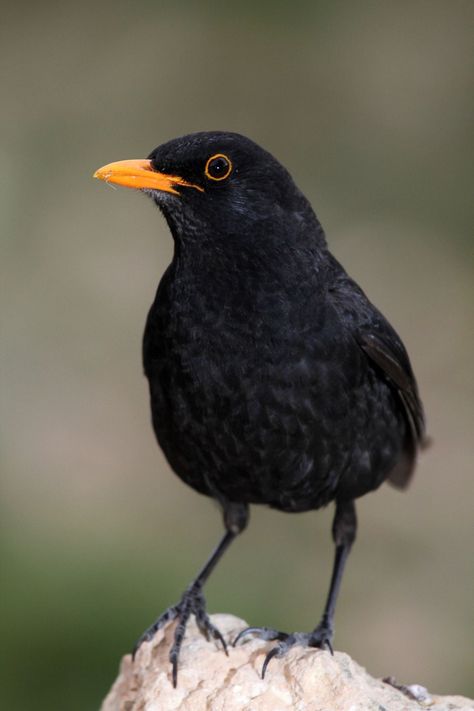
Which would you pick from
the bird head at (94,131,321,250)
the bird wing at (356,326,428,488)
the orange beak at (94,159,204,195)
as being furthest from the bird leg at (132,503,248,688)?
the orange beak at (94,159,204,195)

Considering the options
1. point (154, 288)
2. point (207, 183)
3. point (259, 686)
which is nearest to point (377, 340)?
point (207, 183)

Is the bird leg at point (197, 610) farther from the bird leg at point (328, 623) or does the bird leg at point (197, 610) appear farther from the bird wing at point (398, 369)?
the bird wing at point (398, 369)

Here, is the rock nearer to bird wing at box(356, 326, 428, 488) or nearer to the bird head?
bird wing at box(356, 326, 428, 488)

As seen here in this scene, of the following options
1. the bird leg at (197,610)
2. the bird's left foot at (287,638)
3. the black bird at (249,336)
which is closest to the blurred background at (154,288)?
the bird leg at (197,610)

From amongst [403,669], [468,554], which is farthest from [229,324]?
[468,554]

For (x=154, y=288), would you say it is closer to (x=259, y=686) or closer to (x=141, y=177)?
(x=141, y=177)

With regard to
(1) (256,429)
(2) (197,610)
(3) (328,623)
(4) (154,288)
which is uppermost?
(4) (154,288)

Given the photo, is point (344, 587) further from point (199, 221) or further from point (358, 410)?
point (199, 221)
